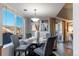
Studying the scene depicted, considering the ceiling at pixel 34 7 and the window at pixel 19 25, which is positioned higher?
the ceiling at pixel 34 7

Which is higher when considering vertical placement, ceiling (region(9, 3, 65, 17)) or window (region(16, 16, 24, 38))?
ceiling (region(9, 3, 65, 17))

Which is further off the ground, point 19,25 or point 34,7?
point 34,7

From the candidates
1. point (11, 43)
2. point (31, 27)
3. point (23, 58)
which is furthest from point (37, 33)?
point (23, 58)

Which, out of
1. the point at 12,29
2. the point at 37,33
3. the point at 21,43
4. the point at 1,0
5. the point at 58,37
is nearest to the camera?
the point at 1,0

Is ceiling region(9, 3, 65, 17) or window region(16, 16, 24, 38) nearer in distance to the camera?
ceiling region(9, 3, 65, 17)

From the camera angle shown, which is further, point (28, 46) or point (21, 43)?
point (28, 46)

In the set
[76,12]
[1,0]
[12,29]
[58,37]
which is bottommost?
[58,37]

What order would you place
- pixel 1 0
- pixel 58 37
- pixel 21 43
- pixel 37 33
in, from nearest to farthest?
pixel 1 0, pixel 21 43, pixel 58 37, pixel 37 33

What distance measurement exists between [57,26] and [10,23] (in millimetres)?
1142

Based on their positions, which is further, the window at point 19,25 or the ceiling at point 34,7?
the window at point 19,25

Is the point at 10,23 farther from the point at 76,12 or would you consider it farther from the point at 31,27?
the point at 76,12

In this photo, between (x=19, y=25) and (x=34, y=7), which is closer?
(x=19, y=25)

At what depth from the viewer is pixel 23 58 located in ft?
4.39

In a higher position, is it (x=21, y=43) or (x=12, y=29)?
(x=12, y=29)
